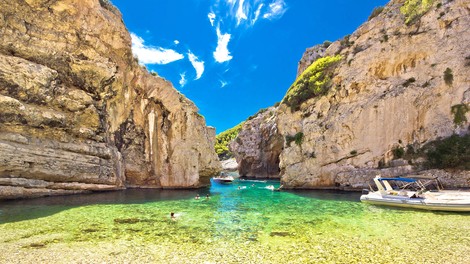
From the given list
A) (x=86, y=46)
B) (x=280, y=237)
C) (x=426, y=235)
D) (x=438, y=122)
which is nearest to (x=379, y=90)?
(x=438, y=122)

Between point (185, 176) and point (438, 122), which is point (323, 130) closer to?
point (438, 122)

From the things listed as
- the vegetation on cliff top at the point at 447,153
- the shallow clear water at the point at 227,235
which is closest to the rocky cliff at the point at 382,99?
the vegetation on cliff top at the point at 447,153

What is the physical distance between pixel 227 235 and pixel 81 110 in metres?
25.8

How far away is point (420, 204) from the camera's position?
21969 mm

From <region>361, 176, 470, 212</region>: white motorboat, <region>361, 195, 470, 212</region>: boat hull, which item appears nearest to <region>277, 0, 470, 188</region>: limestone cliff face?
<region>361, 176, 470, 212</region>: white motorboat

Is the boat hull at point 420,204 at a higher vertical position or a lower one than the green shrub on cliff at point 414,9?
lower

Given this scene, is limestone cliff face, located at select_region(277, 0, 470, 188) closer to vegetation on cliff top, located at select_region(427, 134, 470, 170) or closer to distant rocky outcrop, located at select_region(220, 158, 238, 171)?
vegetation on cliff top, located at select_region(427, 134, 470, 170)

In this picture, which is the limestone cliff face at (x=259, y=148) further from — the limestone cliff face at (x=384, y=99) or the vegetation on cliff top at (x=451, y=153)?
the vegetation on cliff top at (x=451, y=153)

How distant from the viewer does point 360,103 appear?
40469mm

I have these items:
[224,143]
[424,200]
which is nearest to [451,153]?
[424,200]

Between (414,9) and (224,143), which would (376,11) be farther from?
(224,143)

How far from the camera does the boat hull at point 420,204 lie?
19922 millimetres

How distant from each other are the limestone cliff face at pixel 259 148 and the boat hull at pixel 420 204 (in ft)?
146

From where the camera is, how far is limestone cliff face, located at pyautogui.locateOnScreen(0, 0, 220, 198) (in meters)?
25.5
